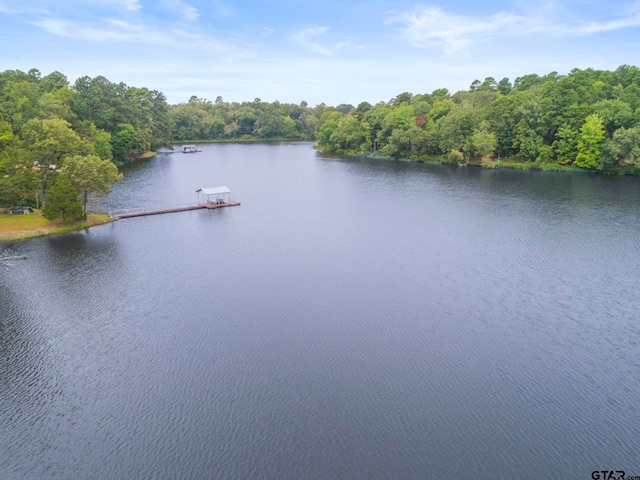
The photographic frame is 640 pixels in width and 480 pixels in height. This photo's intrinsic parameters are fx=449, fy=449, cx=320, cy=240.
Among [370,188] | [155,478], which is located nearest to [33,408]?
[155,478]

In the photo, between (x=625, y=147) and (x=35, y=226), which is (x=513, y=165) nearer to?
(x=625, y=147)

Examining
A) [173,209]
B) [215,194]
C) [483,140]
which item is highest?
[483,140]

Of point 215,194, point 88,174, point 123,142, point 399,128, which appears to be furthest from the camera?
point 399,128

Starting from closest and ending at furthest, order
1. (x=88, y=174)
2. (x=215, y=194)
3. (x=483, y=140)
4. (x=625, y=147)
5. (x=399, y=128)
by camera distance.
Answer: (x=88, y=174) < (x=215, y=194) < (x=625, y=147) < (x=483, y=140) < (x=399, y=128)

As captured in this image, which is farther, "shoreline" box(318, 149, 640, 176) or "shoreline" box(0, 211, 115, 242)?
"shoreline" box(318, 149, 640, 176)

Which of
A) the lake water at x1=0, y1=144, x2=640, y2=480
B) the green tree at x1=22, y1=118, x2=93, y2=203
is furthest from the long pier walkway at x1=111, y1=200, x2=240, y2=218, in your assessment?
the green tree at x1=22, y1=118, x2=93, y2=203

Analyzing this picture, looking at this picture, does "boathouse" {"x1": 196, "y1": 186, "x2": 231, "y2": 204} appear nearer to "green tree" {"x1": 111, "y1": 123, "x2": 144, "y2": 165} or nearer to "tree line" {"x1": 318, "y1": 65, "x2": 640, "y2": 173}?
"green tree" {"x1": 111, "y1": 123, "x2": 144, "y2": 165}

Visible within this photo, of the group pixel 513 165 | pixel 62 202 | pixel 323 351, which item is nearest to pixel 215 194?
pixel 62 202

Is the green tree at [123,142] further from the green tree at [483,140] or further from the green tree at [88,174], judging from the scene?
the green tree at [483,140]
